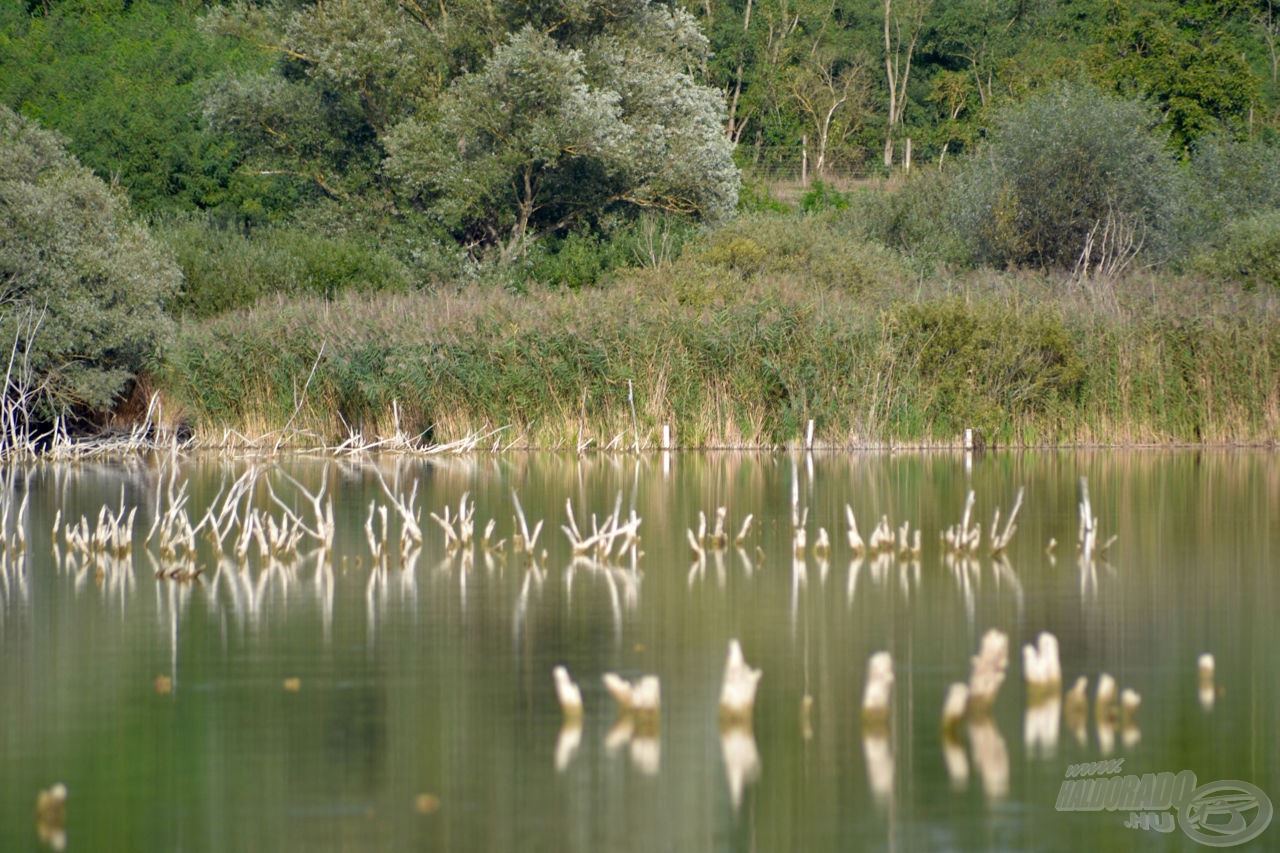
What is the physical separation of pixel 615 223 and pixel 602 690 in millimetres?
29948

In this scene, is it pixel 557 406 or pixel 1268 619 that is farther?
pixel 557 406

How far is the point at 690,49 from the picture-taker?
134 feet

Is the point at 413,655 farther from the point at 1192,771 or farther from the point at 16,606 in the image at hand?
the point at 1192,771

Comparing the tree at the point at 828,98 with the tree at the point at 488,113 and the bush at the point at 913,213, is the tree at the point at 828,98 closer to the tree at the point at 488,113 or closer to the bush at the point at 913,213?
the bush at the point at 913,213

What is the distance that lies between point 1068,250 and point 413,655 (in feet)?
96.4

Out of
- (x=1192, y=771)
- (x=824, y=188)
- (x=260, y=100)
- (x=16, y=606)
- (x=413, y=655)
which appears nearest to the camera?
(x=1192, y=771)

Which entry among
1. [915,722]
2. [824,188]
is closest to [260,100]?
[824,188]

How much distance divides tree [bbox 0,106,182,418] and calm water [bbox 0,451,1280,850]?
1055 centimetres

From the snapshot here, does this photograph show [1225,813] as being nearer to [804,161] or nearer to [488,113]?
[488,113]

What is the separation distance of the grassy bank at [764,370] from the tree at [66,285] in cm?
100

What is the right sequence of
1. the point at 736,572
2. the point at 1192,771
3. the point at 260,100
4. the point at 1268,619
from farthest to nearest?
the point at 260,100
the point at 736,572
the point at 1268,619
the point at 1192,771

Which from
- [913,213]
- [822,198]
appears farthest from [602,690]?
[822,198]

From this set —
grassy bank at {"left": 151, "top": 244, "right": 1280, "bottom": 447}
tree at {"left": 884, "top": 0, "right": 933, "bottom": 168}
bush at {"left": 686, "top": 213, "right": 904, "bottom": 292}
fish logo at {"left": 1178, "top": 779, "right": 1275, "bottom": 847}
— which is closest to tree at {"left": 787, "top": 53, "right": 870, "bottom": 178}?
tree at {"left": 884, "top": 0, "right": 933, "bottom": 168}

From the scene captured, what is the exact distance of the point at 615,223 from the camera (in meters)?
37.4
